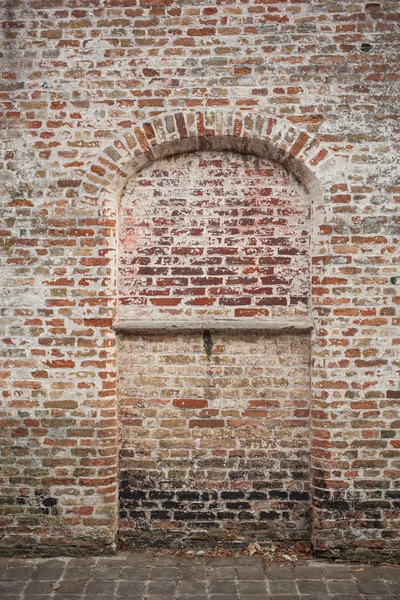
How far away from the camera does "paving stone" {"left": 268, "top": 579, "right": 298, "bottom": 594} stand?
3275mm

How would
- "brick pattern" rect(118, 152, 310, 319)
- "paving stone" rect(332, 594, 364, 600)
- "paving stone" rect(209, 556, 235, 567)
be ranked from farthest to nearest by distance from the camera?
"brick pattern" rect(118, 152, 310, 319)
"paving stone" rect(209, 556, 235, 567)
"paving stone" rect(332, 594, 364, 600)

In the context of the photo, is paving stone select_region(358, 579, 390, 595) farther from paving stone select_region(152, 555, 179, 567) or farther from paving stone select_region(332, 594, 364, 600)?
paving stone select_region(152, 555, 179, 567)

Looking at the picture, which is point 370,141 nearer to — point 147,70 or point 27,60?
point 147,70

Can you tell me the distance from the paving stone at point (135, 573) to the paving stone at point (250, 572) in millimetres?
635

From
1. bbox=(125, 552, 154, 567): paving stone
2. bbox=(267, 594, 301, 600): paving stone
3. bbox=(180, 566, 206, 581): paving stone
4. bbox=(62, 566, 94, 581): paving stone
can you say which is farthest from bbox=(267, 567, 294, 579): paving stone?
bbox=(62, 566, 94, 581): paving stone

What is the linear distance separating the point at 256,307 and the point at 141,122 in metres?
1.58

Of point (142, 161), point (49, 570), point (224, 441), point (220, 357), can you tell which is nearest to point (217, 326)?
point (220, 357)

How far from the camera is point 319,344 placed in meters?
3.71

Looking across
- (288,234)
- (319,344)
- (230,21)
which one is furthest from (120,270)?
(230,21)

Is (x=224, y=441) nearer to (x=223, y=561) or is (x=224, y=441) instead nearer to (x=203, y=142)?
(x=223, y=561)

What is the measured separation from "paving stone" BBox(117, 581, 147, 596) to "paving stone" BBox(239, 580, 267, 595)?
24.9 inches

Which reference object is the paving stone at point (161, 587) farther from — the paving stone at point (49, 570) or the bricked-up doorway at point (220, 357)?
the paving stone at point (49, 570)

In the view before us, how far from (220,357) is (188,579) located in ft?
4.96

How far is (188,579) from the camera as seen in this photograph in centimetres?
343
